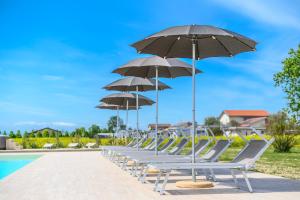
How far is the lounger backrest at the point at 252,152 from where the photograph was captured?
24.2ft

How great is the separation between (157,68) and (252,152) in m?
4.02

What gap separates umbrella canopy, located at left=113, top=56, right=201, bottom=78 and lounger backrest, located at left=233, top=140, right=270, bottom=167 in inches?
132

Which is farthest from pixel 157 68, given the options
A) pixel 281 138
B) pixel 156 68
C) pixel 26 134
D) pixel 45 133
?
pixel 45 133

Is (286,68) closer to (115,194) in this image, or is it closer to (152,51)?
(152,51)

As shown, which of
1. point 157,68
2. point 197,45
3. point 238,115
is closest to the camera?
point 197,45

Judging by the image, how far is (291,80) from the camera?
30359 millimetres

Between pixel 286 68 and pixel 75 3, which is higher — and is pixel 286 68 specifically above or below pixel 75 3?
below

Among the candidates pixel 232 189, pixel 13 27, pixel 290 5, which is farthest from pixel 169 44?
pixel 13 27

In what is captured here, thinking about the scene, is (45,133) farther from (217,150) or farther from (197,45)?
(197,45)

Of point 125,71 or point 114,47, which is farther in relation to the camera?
point 114,47

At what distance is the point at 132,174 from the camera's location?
10203mm

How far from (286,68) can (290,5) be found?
224 inches

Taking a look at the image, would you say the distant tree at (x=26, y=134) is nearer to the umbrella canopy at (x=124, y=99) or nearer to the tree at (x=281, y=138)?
the umbrella canopy at (x=124, y=99)

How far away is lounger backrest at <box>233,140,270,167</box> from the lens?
737 centimetres
